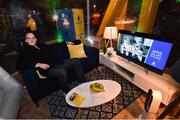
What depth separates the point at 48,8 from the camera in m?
3.51

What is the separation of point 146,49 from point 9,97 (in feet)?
6.46

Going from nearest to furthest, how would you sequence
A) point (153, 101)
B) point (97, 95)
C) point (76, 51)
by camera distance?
point (153, 101) → point (97, 95) → point (76, 51)

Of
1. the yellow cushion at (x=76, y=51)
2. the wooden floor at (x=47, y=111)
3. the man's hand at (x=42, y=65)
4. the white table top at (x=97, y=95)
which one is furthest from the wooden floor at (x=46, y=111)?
the yellow cushion at (x=76, y=51)

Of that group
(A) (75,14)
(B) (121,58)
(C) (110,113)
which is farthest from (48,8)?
(C) (110,113)

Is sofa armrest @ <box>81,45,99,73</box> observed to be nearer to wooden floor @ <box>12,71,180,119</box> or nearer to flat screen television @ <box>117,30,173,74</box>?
flat screen television @ <box>117,30,173,74</box>

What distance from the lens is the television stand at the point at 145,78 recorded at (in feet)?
6.01

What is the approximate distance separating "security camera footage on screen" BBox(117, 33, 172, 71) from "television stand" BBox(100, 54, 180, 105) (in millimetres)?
161

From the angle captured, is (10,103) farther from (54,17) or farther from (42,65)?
(54,17)

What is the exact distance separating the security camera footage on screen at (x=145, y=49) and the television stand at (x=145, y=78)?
16 centimetres

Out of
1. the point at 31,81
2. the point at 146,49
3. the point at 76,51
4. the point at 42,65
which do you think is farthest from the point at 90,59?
the point at 31,81

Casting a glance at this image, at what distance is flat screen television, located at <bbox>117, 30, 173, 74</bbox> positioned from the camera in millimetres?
1965

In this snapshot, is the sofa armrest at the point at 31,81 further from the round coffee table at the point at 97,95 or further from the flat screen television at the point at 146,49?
the flat screen television at the point at 146,49

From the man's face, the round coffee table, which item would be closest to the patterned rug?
the round coffee table

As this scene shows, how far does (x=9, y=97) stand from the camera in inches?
65.9
